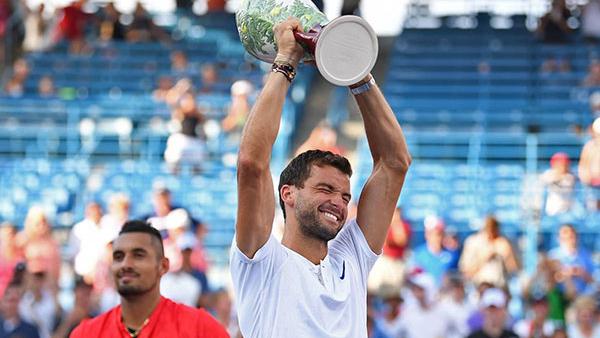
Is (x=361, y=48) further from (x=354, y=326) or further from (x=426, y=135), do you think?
A: (x=426, y=135)

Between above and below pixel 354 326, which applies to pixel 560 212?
above

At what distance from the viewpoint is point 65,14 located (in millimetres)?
21562

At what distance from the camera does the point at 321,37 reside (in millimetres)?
5078

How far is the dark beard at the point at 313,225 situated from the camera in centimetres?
528

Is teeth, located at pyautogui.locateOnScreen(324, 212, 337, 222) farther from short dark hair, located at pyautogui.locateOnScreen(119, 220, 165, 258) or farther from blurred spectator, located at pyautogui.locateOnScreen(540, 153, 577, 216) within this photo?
blurred spectator, located at pyautogui.locateOnScreen(540, 153, 577, 216)

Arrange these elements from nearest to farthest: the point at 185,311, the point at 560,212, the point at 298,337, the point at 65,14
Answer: the point at 298,337 < the point at 185,311 < the point at 560,212 < the point at 65,14

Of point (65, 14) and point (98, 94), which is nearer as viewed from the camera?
point (98, 94)

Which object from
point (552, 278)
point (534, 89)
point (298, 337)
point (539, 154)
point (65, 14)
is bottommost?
point (298, 337)

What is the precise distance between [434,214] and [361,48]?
10669 mm

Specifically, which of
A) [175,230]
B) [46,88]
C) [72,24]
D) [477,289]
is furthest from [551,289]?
[72,24]

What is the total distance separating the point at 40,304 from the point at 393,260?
339cm

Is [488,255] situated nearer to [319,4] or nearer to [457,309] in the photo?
[457,309]

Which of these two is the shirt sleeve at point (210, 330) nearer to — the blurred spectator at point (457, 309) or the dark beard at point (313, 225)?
the dark beard at point (313, 225)

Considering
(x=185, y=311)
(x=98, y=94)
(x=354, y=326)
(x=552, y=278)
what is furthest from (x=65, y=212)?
(x=354, y=326)
